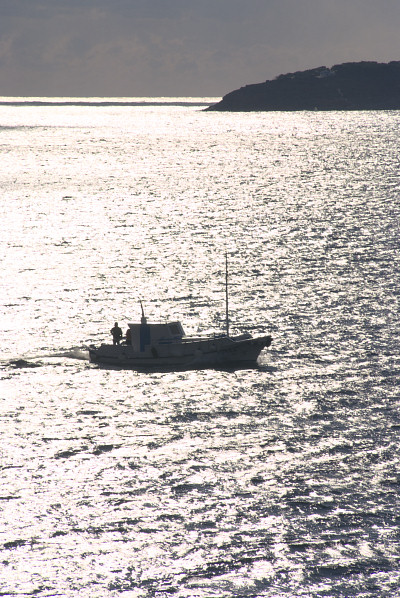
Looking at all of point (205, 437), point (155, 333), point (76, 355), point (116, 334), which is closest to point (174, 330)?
point (155, 333)

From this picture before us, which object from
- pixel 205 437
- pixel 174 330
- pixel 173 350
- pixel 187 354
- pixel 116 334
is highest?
pixel 174 330

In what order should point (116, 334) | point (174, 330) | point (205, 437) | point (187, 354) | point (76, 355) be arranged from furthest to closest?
point (76, 355)
point (116, 334)
point (174, 330)
point (187, 354)
point (205, 437)

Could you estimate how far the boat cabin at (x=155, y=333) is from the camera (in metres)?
54.6

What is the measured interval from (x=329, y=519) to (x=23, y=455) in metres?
15.6

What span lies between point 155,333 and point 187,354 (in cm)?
262

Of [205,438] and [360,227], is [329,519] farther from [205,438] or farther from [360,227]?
[360,227]

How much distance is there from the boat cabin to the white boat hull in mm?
308

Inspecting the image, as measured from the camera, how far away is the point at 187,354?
5453 centimetres

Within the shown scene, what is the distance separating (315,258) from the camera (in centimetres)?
9281

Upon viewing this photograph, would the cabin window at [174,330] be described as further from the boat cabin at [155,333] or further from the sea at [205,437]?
the sea at [205,437]

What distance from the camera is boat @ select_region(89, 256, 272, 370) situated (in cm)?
5428

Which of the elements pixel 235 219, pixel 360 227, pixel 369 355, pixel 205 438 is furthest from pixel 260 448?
pixel 235 219

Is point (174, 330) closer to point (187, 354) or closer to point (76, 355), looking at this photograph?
point (187, 354)

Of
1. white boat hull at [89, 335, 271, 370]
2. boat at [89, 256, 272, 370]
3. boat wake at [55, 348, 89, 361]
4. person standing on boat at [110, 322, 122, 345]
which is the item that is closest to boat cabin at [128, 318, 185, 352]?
boat at [89, 256, 272, 370]
